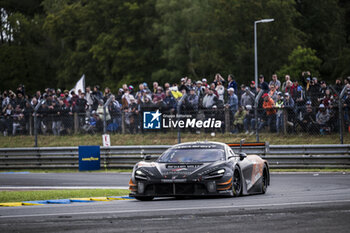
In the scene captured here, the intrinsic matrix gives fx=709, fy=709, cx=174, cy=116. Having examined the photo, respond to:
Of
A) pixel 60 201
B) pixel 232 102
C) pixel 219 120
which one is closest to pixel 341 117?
pixel 232 102

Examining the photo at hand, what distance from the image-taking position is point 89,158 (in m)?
25.7

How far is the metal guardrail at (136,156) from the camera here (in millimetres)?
22828

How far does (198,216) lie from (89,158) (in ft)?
52.5

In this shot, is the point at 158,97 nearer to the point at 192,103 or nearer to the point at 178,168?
the point at 192,103

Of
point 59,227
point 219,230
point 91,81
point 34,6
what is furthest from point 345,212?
point 34,6

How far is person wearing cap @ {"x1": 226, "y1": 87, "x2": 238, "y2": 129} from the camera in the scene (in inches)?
938

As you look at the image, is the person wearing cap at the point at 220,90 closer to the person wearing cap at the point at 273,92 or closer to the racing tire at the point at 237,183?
the person wearing cap at the point at 273,92

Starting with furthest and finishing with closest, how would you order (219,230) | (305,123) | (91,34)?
(91,34)
(305,123)
(219,230)

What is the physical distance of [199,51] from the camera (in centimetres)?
6038

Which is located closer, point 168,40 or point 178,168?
point 178,168

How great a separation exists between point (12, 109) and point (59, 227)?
19.6m

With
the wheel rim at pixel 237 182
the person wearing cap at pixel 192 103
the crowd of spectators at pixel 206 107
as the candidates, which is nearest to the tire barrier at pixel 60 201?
the wheel rim at pixel 237 182

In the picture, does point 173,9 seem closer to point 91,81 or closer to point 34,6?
point 91,81

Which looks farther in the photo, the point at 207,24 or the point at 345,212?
the point at 207,24
